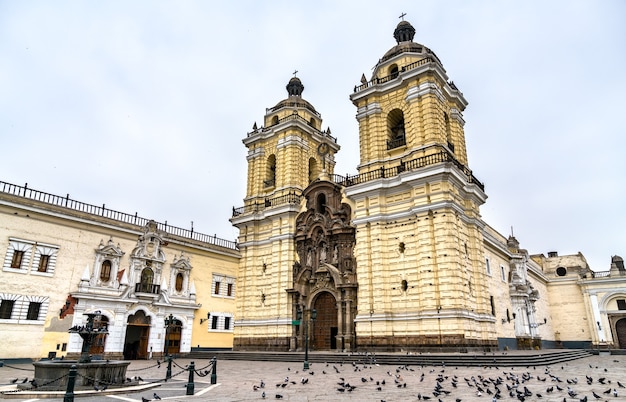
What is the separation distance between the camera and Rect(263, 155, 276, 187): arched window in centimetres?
3353

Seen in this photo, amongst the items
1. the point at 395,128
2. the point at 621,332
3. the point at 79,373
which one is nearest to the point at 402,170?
the point at 395,128

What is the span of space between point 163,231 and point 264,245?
7282 millimetres

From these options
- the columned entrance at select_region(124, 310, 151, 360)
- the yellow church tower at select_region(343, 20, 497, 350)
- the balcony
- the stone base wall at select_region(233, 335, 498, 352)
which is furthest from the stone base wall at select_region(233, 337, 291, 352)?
the balcony

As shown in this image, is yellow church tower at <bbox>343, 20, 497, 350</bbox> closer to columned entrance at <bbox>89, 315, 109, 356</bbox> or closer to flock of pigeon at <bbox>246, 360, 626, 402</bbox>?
flock of pigeon at <bbox>246, 360, 626, 402</bbox>

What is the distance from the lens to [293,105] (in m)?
34.2

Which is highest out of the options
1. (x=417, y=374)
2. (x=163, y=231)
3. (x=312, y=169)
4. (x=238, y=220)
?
(x=312, y=169)

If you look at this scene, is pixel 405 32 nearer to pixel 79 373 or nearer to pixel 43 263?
pixel 43 263

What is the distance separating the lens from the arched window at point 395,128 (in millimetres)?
26984

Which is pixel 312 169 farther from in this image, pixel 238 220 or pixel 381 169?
pixel 381 169

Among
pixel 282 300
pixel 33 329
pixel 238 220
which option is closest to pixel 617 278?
pixel 282 300

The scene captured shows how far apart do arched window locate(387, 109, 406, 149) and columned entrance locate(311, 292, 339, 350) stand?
10441 mm

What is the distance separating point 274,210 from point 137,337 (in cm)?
1205

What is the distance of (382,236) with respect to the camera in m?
24.8

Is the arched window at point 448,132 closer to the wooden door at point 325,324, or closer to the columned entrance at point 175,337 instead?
the wooden door at point 325,324
